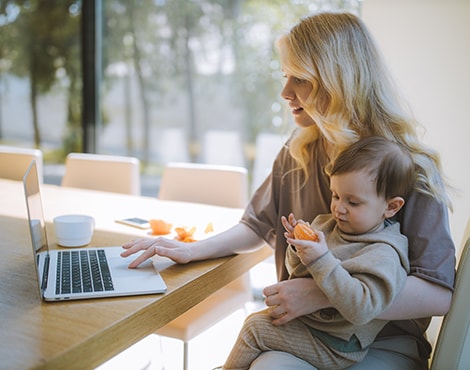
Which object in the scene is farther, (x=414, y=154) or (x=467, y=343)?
(x=414, y=154)

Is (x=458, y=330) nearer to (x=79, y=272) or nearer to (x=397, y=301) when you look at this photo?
(x=397, y=301)

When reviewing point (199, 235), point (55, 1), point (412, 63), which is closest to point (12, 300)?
point (199, 235)

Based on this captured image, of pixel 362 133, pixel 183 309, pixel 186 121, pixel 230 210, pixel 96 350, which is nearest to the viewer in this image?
pixel 96 350

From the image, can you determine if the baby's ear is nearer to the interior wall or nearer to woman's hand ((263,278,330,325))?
woman's hand ((263,278,330,325))

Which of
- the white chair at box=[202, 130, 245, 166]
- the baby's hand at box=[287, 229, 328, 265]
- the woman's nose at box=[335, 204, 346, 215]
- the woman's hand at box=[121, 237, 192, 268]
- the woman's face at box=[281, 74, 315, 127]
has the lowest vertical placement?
the white chair at box=[202, 130, 245, 166]

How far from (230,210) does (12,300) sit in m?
1.18

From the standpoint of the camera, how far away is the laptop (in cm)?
113

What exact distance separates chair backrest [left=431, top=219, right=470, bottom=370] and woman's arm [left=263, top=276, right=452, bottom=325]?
0.02 m

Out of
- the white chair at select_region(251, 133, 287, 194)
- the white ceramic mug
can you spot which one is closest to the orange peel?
the white ceramic mug

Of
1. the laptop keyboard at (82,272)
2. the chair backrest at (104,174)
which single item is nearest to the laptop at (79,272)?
the laptop keyboard at (82,272)

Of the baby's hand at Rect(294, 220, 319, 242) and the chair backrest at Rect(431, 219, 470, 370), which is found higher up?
the baby's hand at Rect(294, 220, 319, 242)

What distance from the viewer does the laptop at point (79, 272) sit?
3.70ft

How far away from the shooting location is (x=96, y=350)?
96 centimetres

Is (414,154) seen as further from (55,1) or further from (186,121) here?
(55,1)
